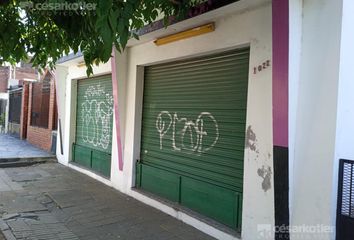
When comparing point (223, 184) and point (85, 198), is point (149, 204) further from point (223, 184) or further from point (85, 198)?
point (223, 184)

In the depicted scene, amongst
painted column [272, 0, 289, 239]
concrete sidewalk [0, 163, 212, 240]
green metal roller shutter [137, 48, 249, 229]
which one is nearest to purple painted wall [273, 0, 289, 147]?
painted column [272, 0, 289, 239]

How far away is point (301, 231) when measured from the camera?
4.27m

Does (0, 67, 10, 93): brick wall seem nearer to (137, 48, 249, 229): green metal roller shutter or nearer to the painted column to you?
(137, 48, 249, 229): green metal roller shutter

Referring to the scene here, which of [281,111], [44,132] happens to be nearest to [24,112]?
[44,132]

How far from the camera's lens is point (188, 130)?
6492 mm

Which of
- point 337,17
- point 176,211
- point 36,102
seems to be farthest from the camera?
point 36,102

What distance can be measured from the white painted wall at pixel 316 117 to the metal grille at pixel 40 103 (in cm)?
1203

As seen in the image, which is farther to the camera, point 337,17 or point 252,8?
point 252,8

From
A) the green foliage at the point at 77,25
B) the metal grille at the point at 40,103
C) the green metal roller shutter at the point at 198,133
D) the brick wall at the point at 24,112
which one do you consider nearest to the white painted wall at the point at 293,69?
the green metal roller shutter at the point at 198,133

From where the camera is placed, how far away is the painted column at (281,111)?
4.26m

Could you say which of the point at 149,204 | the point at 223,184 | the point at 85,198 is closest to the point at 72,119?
the point at 85,198

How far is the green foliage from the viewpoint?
2910mm

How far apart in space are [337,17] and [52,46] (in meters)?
3.58

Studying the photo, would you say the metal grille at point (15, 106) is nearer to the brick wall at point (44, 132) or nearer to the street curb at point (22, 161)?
the brick wall at point (44, 132)
